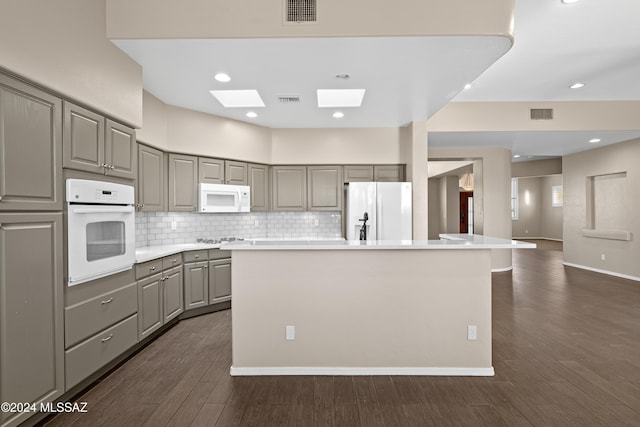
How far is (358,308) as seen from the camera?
2957mm

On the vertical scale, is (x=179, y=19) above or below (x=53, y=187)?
above

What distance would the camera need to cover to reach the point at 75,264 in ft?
8.08

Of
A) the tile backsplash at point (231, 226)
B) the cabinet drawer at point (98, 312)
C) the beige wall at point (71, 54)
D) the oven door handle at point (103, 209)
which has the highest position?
the beige wall at point (71, 54)

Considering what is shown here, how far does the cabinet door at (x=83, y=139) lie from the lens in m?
2.44

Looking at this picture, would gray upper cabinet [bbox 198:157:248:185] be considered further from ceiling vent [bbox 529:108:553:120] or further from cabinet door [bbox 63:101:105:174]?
ceiling vent [bbox 529:108:553:120]

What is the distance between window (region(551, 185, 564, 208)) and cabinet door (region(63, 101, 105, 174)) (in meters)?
15.6

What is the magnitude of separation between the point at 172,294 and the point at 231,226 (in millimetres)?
1737

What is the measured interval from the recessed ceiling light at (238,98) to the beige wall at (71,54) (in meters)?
1.13

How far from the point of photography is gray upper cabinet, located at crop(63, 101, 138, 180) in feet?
8.09

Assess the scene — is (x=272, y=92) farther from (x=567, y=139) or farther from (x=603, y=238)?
(x=603, y=238)

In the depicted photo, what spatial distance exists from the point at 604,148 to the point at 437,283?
693cm

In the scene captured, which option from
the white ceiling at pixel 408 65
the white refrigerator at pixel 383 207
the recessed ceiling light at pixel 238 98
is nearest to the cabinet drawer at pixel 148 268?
the white ceiling at pixel 408 65

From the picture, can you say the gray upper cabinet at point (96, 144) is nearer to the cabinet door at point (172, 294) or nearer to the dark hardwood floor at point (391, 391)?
the cabinet door at point (172, 294)

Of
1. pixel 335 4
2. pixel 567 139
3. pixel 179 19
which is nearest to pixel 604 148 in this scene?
pixel 567 139
